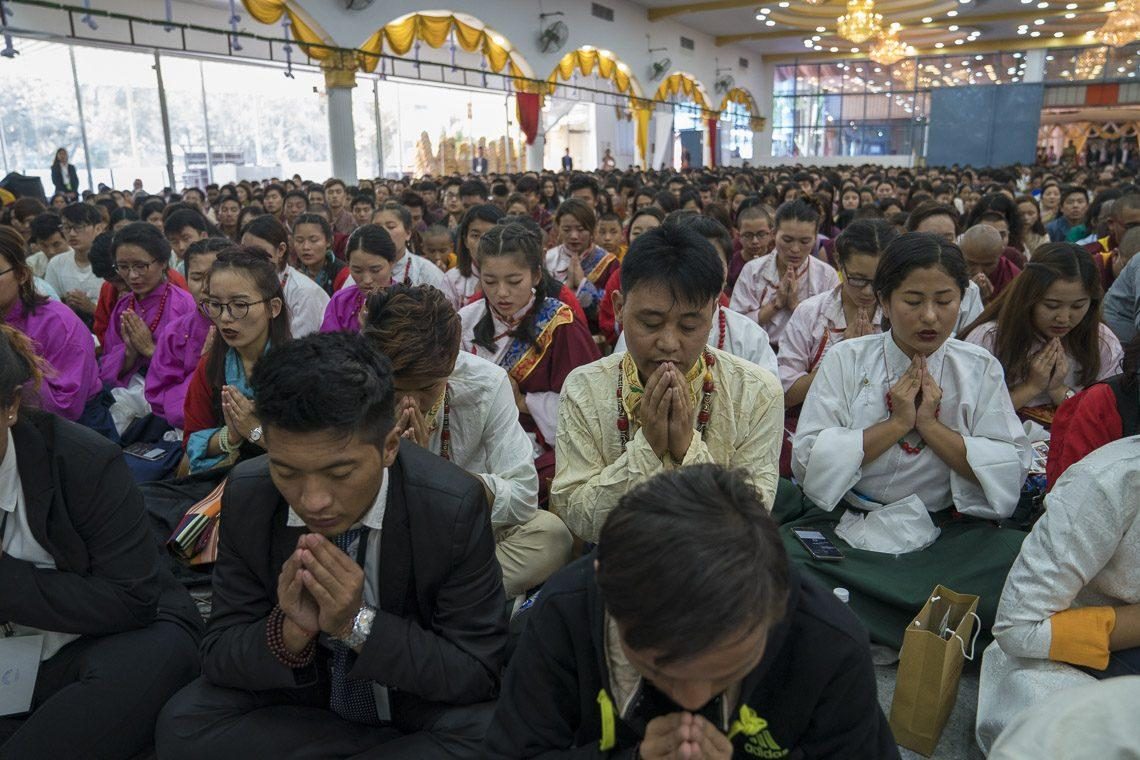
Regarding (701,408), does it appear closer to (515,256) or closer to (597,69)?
(515,256)

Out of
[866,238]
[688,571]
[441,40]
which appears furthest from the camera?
[441,40]

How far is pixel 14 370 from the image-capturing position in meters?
1.80

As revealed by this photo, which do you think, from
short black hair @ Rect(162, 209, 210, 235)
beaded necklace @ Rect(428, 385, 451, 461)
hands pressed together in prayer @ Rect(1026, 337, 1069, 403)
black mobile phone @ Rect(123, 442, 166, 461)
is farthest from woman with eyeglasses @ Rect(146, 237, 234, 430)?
hands pressed together in prayer @ Rect(1026, 337, 1069, 403)

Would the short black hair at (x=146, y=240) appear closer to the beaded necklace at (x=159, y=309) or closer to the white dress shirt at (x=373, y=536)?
the beaded necklace at (x=159, y=309)

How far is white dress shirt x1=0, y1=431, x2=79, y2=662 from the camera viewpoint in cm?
185

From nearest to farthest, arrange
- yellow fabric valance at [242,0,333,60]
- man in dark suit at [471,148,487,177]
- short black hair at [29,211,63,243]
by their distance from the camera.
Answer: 1. short black hair at [29,211,63,243]
2. yellow fabric valance at [242,0,333,60]
3. man in dark suit at [471,148,487,177]

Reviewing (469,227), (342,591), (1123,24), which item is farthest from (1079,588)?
(1123,24)

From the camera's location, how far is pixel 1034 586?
1.84 metres

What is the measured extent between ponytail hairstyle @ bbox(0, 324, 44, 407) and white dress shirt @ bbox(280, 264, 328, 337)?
236 cm

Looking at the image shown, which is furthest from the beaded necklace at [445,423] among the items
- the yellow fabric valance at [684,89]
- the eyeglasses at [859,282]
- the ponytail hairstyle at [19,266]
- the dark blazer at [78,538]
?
the yellow fabric valance at [684,89]

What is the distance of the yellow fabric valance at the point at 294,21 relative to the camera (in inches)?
436

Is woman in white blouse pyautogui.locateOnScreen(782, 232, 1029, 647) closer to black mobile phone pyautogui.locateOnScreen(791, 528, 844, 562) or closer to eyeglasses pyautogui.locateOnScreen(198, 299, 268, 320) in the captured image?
black mobile phone pyautogui.locateOnScreen(791, 528, 844, 562)

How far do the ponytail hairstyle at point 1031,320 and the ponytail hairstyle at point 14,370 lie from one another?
3194mm

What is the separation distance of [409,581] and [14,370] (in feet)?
3.28
